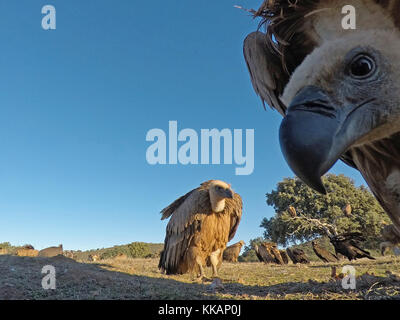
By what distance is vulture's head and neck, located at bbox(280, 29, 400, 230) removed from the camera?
1.62 metres

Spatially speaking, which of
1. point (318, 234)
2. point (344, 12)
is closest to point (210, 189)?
point (344, 12)

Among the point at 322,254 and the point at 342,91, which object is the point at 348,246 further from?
the point at 342,91

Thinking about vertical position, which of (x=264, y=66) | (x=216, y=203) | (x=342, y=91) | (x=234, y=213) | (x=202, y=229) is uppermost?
(x=264, y=66)

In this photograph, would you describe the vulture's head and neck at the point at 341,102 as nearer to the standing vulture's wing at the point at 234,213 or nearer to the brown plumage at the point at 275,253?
the standing vulture's wing at the point at 234,213

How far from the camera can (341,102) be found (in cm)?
179

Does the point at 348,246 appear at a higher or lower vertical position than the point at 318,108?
lower

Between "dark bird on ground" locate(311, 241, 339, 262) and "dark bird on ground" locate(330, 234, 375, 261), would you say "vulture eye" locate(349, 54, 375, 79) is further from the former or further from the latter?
"dark bird on ground" locate(311, 241, 339, 262)


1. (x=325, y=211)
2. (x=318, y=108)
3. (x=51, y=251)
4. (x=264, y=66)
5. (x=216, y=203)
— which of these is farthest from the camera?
(x=325, y=211)

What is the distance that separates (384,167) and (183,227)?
5.82 meters

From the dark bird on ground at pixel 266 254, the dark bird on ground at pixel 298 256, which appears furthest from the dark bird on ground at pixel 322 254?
the dark bird on ground at pixel 266 254

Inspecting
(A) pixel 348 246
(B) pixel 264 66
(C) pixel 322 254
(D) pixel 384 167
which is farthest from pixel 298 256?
(B) pixel 264 66

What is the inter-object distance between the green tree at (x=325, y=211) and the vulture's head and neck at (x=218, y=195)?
14.4 meters
